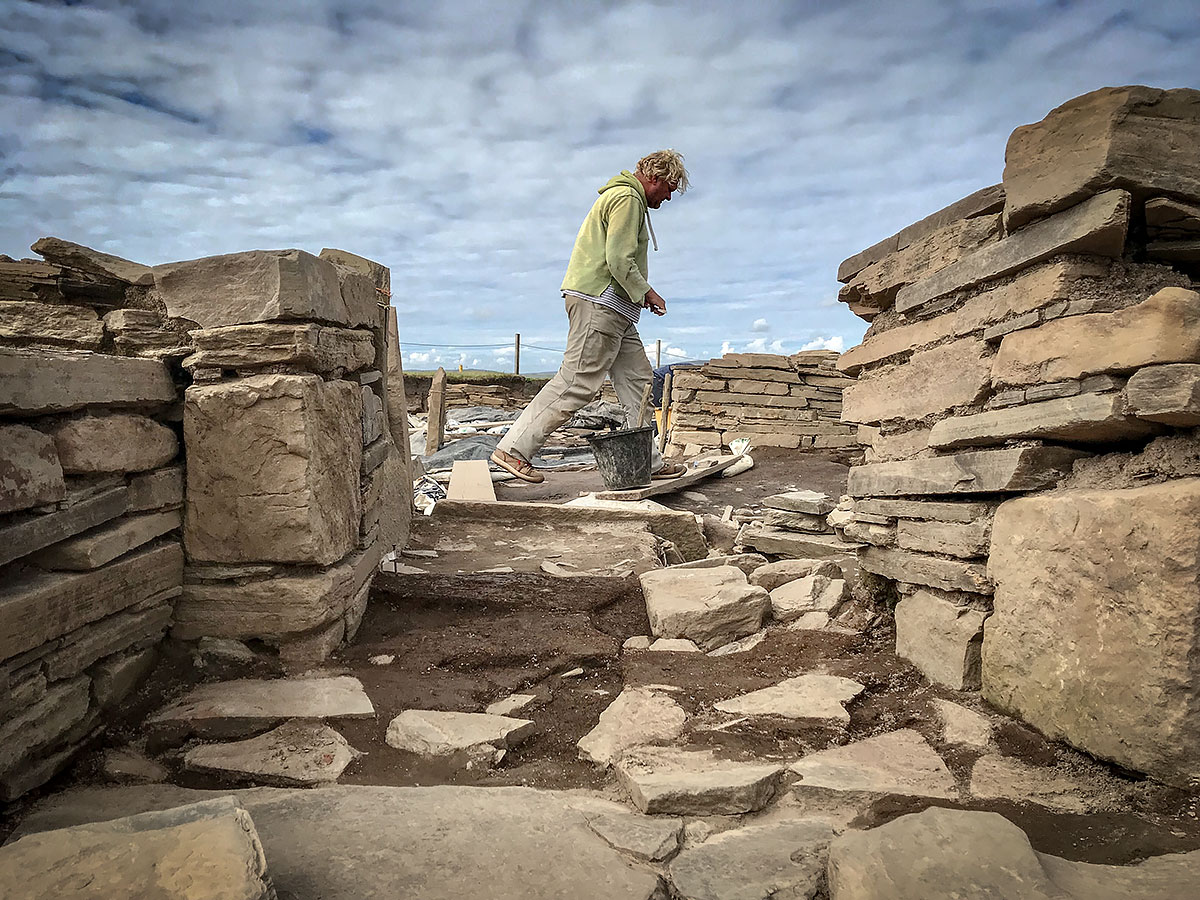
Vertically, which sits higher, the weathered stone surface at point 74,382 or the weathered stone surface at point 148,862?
the weathered stone surface at point 74,382

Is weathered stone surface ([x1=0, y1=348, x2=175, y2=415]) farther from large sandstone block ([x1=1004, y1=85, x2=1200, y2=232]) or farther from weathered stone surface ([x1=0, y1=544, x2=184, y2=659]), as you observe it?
large sandstone block ([x1=1004, y1=85, x2=1200, y2=232])

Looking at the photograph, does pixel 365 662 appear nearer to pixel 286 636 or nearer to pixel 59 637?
pixel 286 636

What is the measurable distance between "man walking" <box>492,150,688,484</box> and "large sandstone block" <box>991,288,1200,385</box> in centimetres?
347

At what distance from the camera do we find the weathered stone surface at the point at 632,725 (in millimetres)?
2074

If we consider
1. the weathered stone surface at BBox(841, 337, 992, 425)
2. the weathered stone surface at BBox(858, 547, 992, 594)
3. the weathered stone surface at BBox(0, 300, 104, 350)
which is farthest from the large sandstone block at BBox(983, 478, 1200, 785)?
the weathered stone surface at BBox(0, 300, 104, 350)

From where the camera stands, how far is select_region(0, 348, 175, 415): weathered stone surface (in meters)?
1.87

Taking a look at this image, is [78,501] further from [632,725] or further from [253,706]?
[632,725]

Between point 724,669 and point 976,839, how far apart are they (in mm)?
1230

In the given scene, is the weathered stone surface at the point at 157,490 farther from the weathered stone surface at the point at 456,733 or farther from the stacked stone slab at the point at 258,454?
the weathered stone surface at the point at 456,733

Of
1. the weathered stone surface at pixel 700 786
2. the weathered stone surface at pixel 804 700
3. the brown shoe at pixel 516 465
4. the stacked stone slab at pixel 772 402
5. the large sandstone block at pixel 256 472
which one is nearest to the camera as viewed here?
the weathered stone surface at pixel 700 786

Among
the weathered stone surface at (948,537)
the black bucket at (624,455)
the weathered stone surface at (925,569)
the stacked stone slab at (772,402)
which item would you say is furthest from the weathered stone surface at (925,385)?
the stacked stone slab at (772,402)

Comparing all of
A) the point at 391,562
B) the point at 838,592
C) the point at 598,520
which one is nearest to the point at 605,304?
the point at 598,520

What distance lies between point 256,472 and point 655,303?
12.0 ft

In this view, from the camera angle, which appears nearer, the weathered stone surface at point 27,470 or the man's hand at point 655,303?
the weathered stone surface at point 27,470
